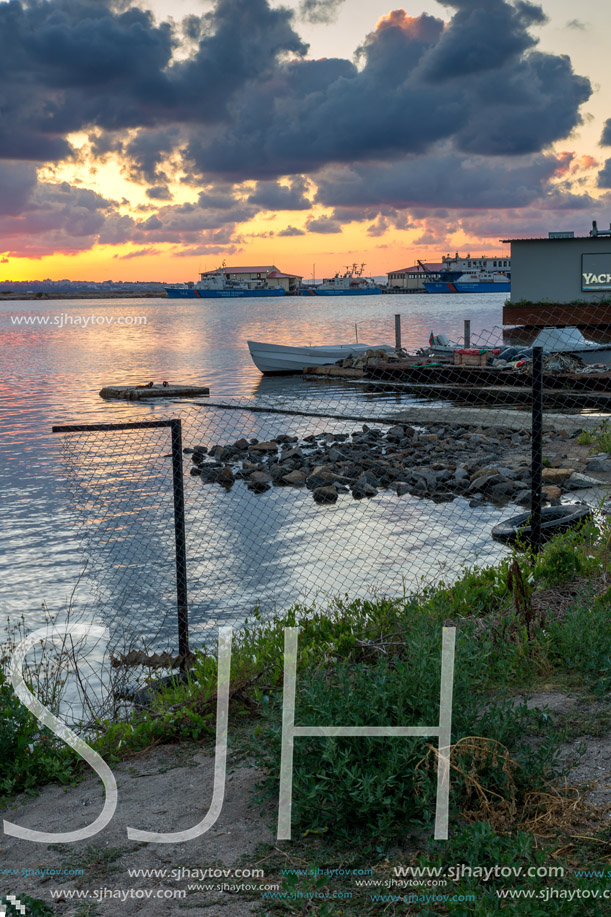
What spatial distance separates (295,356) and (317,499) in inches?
1051

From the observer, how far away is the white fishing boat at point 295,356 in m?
41.3

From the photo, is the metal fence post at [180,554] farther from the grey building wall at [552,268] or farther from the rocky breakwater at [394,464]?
A: the grey building wall at [552,268]

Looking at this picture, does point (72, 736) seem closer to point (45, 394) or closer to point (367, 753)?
point (367, 753)

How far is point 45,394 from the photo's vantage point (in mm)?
41000

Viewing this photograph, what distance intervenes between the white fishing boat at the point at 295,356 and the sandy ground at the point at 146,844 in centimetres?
3705

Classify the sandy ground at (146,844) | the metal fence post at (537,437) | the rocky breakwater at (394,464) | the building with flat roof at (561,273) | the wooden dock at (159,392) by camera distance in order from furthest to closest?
1. the building with flat roof at (561,273)
2. the wooden dock at (159,392)
3. the rocky breakwater at (394,464)
4. the metal fence post at (537,437)
5. the sandy ground at (146,844)

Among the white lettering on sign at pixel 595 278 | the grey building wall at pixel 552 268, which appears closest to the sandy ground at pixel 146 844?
the grey building wall at pixel 552 268

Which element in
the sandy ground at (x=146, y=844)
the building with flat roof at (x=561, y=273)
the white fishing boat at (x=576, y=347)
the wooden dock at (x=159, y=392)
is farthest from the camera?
the building with flat roof at (x=561, y=273)

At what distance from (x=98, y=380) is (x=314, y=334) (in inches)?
1680

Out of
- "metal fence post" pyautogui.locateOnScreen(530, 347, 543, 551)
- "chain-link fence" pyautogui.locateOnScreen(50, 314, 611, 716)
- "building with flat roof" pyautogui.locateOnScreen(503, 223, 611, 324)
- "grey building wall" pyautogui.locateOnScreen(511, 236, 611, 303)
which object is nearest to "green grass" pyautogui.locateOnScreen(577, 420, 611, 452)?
"chain-link fence" pyautogui.locateOnScreen(50, 314, 611, 716)

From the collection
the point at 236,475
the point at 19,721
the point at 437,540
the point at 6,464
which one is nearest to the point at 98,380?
the point at 6,464

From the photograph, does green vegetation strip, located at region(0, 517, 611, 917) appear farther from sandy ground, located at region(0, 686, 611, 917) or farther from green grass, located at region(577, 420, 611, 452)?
green grass, located at region(577, 420, 611, 452)

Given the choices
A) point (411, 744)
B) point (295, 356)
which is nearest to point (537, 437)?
point (411, 744)

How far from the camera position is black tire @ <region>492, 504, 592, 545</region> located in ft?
32.5
